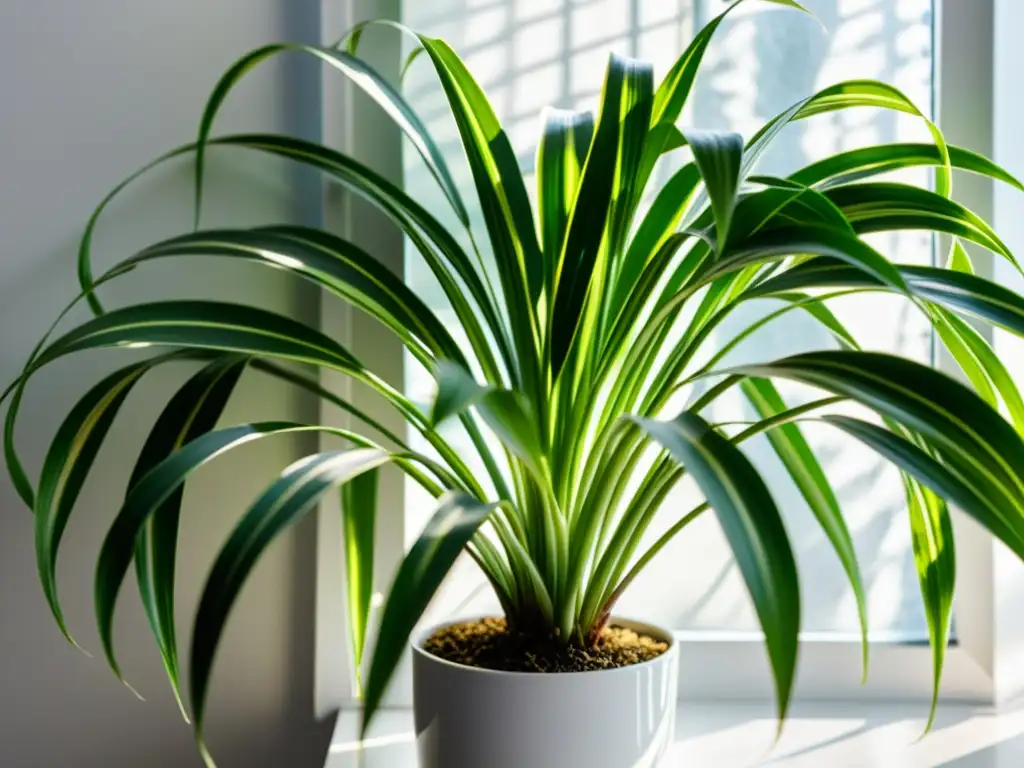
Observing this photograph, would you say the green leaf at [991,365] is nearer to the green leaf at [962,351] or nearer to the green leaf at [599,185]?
the green leaf at [962,351]

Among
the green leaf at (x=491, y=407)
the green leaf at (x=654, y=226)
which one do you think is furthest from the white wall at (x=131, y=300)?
the green leaf at (x=491, y=407)

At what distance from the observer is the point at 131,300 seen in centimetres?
114

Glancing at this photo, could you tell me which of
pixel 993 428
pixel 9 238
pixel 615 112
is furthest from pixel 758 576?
pixel 9 238

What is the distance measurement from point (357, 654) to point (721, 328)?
0.56 meters

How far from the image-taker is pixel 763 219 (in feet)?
2.44

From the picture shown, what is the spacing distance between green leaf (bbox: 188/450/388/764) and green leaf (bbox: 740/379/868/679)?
0.37 meters

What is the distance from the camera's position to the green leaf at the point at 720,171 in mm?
651

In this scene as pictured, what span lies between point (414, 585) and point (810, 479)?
41 cm

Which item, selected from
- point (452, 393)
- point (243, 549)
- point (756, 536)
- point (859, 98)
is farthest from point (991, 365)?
point (243, 549)

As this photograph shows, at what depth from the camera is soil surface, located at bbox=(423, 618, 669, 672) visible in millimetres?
849

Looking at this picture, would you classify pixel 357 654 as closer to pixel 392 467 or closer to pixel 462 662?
pixel 462 662

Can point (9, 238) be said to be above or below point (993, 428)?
above

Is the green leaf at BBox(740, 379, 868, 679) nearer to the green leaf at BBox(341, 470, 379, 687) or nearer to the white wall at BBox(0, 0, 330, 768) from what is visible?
the green leaf at BBox(341, 470, 379, 687)

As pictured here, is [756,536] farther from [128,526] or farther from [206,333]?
[206,333]
